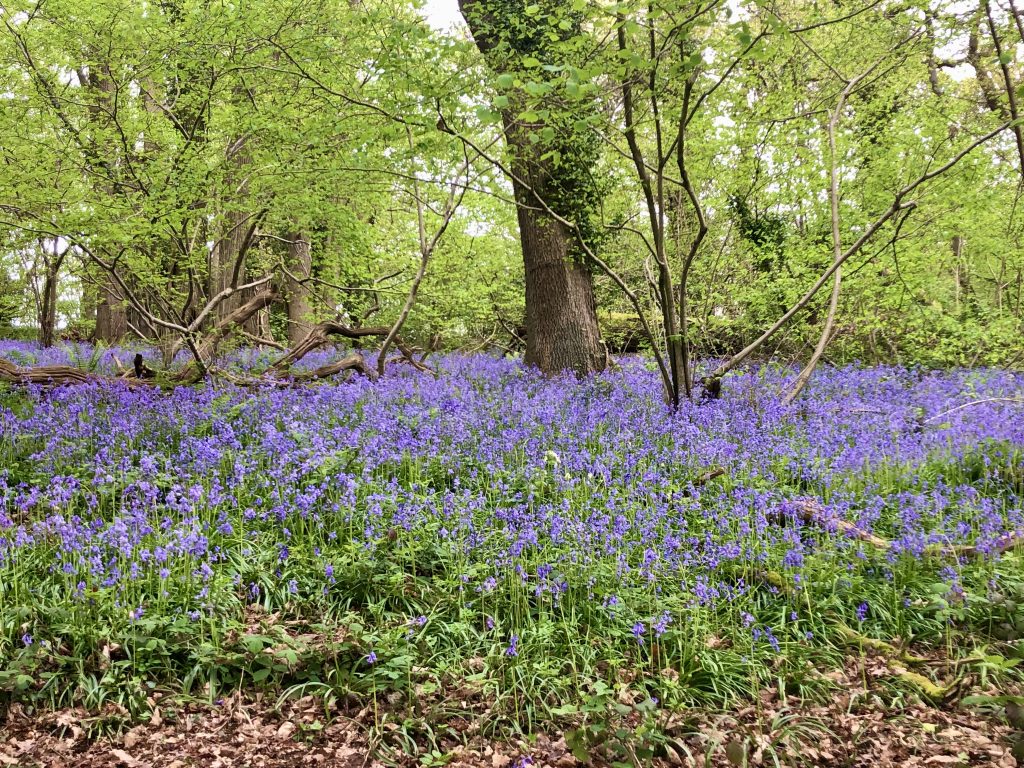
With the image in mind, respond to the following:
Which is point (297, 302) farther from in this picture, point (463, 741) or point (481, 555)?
point (463, 741)

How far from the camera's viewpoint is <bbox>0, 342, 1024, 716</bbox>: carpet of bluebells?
288cm

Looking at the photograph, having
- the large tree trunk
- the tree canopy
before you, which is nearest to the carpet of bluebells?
the tree canopy

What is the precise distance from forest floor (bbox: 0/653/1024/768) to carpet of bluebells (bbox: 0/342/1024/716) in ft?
0.41

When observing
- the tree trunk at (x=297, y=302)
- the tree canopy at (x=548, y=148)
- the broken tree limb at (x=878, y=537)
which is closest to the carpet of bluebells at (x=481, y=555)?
the broken tree limb at (x=878, y=537)

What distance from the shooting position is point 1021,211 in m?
9.06

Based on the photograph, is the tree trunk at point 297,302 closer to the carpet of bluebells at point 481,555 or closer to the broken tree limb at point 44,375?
the broken tree limb at point 44,375

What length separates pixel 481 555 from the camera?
12.1 feet

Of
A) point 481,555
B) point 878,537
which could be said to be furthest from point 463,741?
point 878,537

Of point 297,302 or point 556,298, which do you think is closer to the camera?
point 556,298

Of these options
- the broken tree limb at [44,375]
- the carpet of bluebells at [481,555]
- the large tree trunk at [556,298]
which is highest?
the large tree trunk at [556,298]

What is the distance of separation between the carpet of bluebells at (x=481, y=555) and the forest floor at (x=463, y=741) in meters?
0.12

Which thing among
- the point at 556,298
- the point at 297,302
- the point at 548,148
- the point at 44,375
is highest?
the point at 548,148

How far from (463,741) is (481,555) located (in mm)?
1165

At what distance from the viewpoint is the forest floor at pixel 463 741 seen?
2.44m
